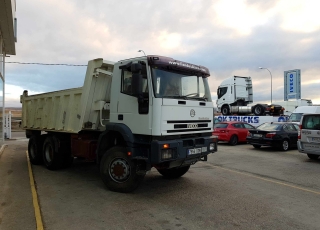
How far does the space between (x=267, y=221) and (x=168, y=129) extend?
93.9 inches

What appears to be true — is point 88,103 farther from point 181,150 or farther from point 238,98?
point 238,98

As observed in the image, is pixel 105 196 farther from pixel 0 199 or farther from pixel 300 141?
pixel 300 141

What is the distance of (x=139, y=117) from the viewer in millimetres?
5672

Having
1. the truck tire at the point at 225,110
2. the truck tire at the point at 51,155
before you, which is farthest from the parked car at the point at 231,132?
the truck tire at the point at 51,155

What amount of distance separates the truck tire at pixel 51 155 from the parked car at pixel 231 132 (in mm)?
9993

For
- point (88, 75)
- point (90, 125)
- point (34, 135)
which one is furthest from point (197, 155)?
point (34, 135)

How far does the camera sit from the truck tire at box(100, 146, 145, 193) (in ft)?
19.1

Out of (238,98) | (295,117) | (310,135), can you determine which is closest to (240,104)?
(238,98)

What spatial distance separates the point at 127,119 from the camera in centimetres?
593

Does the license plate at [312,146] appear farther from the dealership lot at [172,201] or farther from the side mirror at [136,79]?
the side mirror at [136,79]

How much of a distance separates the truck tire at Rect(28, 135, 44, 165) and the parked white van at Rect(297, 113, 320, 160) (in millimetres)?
9760

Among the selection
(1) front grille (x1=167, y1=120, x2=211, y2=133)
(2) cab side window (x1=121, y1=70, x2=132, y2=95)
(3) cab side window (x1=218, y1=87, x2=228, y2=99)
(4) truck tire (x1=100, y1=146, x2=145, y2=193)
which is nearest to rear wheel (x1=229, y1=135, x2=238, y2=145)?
(3) cab side window (x1=218, y1=87, x2=228, y2=99)

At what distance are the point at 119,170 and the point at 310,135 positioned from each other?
8.06 metres

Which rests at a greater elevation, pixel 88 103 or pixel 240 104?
pixel 240 104
